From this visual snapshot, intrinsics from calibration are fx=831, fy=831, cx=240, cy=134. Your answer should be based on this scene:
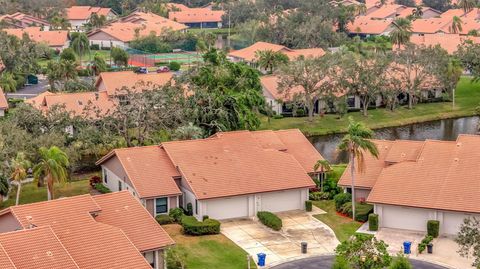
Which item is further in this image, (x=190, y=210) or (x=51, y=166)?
(x=190, y=210)

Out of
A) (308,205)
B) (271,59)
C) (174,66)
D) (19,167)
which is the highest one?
(271,59)

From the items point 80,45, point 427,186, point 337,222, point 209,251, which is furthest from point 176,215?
point 80,45

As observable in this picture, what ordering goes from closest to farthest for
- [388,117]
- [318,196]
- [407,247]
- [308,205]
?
1. [407,247]
2. [308,205]
3. [318,196]
4. [388,117]

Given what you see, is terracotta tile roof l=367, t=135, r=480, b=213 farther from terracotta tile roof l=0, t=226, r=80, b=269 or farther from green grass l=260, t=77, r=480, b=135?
green grass l=260, t=77, r=480, b=135

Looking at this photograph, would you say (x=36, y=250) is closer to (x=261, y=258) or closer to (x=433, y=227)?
(x=261, y=258)

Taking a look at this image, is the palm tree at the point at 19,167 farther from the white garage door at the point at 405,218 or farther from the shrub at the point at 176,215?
the white garage door at the point at 405,218

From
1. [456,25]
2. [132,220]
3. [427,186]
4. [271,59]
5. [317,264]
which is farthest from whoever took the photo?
[456,25]

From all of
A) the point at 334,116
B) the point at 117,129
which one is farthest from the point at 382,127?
the point at 117,129
